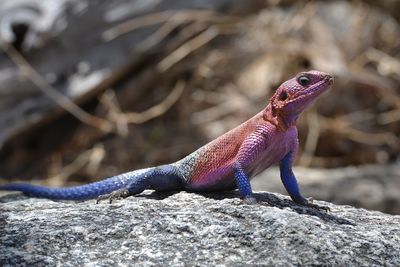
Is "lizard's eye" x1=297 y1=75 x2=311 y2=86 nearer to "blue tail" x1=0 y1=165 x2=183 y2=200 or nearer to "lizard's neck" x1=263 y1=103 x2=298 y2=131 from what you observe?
"lizard's neck" x1=263 y1=103 x2=298 y2=131

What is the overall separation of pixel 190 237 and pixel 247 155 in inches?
21.9

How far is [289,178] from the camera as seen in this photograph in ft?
8.88

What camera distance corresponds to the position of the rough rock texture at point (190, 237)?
193 centimetres

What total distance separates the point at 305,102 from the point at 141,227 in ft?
2.70

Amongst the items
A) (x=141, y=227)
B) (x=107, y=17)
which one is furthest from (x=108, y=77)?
(x=141, y=227)

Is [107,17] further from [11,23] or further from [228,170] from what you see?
[228,170]

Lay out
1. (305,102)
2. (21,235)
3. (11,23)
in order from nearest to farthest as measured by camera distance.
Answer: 1. (21,235)
2. (305,102)
3. (11,23)

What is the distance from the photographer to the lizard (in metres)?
2.51

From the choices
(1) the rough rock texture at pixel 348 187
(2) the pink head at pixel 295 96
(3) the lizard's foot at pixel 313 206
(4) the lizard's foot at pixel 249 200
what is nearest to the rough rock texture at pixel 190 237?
(4) the lizard's foot at pixel 249 200

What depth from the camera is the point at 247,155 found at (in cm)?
250

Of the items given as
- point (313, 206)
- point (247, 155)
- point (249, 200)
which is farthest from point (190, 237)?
point (313, 206)

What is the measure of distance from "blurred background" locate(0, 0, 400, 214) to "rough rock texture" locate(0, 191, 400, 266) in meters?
2.61

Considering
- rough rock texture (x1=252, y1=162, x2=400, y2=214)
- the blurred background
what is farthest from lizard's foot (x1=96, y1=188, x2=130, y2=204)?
rough rock texture (x1=252, y1=162, x2=400, y2=214)

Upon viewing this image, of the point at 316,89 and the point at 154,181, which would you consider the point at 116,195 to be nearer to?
the point at 154,181
